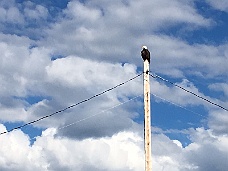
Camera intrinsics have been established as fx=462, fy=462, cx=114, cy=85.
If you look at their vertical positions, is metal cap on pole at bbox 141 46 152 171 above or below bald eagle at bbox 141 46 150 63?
below

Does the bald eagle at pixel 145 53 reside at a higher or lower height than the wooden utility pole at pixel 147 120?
higher

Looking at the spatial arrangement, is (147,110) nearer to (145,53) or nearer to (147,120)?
(147,120)

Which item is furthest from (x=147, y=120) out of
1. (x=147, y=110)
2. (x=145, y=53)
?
(x=145, y=53)

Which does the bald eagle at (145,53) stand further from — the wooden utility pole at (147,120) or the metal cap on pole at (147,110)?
the wooden utility pole at (147,120)

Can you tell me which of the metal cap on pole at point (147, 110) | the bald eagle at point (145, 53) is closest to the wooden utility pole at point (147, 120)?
the metal cap on pole at point (147, 110)

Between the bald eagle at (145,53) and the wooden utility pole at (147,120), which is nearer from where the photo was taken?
the wooden utility pole at (147,120)

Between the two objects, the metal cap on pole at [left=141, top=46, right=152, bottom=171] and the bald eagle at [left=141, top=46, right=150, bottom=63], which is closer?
the metal cap on pole at [left=141, top=46, right=152, bottom=171]

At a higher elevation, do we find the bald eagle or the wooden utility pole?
the bald eagle

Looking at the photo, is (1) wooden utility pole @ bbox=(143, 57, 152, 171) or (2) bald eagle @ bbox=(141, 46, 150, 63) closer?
(1) wooden utility pole @ bbox=(143, 57, 152, 171)

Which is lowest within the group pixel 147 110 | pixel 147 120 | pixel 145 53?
pixel 147 120

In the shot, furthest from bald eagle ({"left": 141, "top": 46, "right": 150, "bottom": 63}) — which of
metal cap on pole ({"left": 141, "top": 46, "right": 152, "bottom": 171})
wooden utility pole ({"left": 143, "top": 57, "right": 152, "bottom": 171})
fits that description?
wooden utility pole ({"left": 143, "top": 57, "right": 152, "bottom": 171})

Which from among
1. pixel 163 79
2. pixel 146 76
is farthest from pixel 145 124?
pixel 163 79

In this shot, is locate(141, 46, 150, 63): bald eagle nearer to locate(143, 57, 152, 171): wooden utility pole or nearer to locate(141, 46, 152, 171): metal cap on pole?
locate(141, 46, 152, 171): metal cap on pole

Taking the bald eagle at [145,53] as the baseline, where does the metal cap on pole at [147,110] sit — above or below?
below
